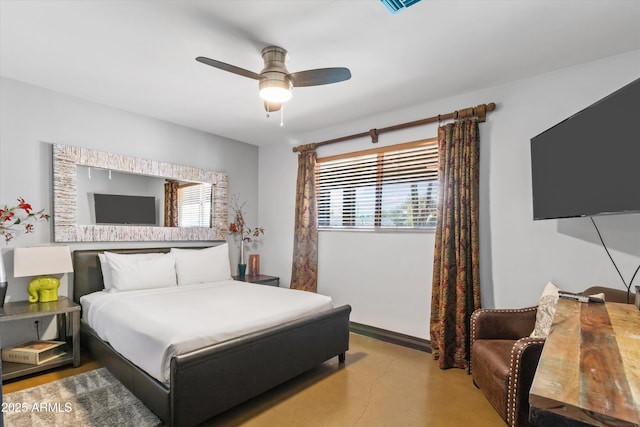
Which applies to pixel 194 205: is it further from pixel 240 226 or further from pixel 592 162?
pixel 592 162

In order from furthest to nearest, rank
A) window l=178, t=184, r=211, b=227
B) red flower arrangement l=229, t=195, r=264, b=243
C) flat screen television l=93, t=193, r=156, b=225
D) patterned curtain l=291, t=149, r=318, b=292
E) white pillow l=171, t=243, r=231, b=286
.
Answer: red flower arrangement l=229, t=195, r=264, b=243
patterned curtain l=291, t=149, r=318, b=292
window l=178, t=184, r=211, b=227
white pillow l=171, t=243, r=231, b=286
flat screen television l=93, t=193, r=156, b=225

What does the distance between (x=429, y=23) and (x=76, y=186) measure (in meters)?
3.58

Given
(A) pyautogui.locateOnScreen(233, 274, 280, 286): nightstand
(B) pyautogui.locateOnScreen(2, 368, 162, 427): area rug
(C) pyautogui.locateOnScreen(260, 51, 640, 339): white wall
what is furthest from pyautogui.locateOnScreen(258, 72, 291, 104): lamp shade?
(A) pyautogui.locateOnScreen(233, 274, 280, 286): nightstand

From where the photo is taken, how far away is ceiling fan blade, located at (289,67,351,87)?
7.19ft

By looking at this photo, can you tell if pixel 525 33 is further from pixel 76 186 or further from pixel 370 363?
pixel 76 186

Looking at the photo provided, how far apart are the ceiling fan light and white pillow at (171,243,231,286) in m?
2.32

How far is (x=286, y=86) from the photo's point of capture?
2338mm

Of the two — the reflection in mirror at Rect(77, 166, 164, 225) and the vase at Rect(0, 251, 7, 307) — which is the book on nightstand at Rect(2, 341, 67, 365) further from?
the reflection in mirror at Rect(77, 166, 164, 225)

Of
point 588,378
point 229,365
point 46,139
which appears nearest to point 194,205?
point 46,139

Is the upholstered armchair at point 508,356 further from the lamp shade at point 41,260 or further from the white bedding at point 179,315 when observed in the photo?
the lamp shade at point 41,260

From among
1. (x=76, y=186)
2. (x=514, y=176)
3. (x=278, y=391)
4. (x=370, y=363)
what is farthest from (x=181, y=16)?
(x=370, y=363)

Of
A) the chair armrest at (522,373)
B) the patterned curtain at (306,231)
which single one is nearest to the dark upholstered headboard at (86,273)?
the patterned curtain at (306,231)

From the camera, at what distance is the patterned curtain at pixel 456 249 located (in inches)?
119

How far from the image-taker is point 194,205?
172 inches
